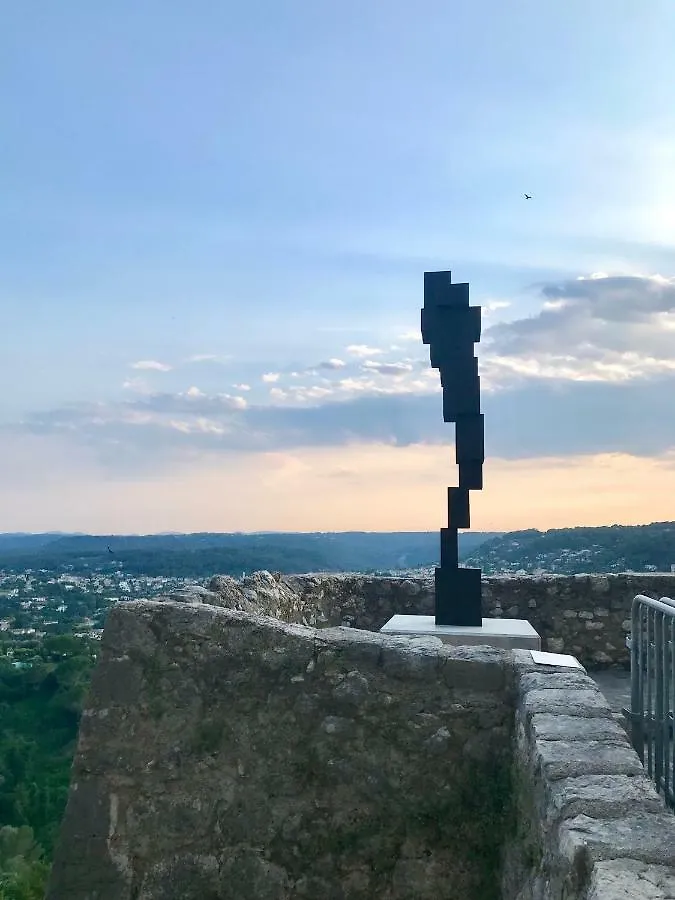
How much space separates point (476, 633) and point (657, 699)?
2.62 meters

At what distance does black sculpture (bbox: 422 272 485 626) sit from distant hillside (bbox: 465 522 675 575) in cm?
648

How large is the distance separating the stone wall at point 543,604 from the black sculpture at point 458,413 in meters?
1.73

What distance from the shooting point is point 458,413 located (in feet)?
22.9

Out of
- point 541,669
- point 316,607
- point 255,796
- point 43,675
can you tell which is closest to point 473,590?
point 316,607

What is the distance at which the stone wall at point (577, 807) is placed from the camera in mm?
2031

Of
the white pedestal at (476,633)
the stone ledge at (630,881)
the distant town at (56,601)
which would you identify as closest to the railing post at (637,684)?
the white pedestal at (476,633)

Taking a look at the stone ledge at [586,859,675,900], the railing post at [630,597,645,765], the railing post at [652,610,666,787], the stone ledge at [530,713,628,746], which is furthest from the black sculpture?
the stone ledge at [586,859,675,900]

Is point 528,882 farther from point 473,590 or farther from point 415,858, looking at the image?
point 473,590

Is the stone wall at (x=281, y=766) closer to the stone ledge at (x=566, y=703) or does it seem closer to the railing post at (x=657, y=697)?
the stone ledge at (x=566, y=703)

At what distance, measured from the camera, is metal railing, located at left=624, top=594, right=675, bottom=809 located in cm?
374

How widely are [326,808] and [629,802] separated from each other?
5.69 feet

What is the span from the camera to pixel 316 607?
27.9 feet

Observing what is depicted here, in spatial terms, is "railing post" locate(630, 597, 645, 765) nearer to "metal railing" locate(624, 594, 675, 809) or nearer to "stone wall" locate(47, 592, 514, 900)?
"metal railing" locate(624, 594, 675, 809)

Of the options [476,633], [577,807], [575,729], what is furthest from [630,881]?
[476,633]
